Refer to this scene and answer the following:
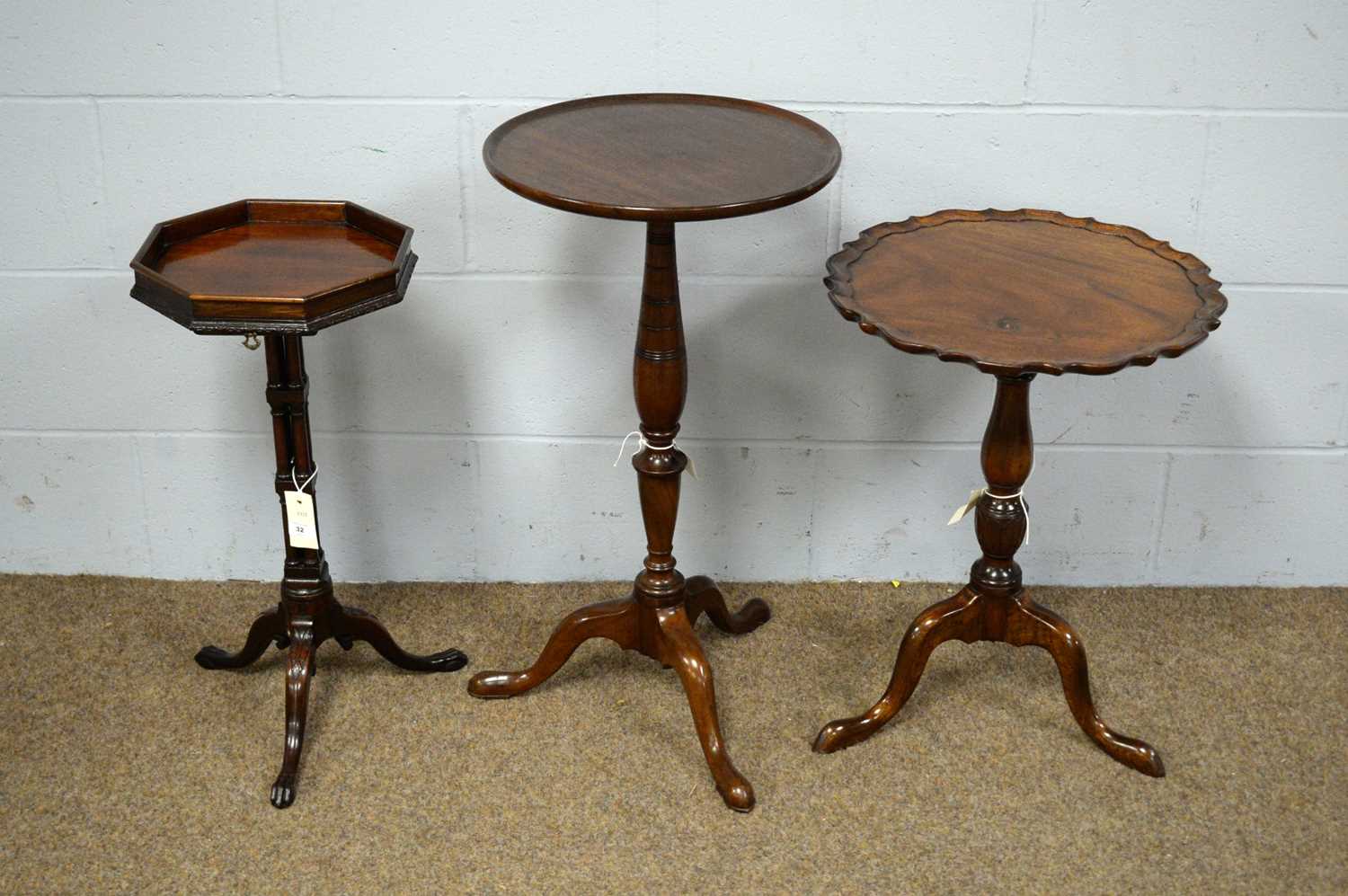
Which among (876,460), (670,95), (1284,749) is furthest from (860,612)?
(670,95)

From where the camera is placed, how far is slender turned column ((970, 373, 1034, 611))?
2201mm

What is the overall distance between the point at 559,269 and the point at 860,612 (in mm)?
853

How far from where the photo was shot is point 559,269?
8.43 ft

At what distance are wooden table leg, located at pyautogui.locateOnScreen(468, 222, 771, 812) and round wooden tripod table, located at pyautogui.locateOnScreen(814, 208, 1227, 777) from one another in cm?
21

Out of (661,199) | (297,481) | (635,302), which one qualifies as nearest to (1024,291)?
(661,199)

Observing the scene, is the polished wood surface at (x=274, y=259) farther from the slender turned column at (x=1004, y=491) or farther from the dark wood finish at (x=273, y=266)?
the slender turned column at (x=1004, y=491)

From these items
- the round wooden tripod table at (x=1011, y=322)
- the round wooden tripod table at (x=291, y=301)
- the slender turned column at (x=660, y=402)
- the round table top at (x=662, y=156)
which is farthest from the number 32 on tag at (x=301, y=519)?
the round wooden tripod table at (x=1011, y=322)

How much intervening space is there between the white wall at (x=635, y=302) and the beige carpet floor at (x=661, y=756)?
0.44ft

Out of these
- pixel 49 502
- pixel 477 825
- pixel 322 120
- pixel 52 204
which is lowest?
pixel 477 825

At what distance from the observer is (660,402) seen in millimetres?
2254

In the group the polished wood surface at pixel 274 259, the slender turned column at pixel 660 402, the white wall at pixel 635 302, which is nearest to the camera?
the polished wood surface at pixel 274 259

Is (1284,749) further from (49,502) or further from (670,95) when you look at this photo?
(49,502)

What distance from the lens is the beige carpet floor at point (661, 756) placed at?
212cm

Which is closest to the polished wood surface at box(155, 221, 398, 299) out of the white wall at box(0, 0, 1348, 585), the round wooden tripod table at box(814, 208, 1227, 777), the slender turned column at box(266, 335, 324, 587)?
the slender turned column at box(266, 335, 324, 587)
